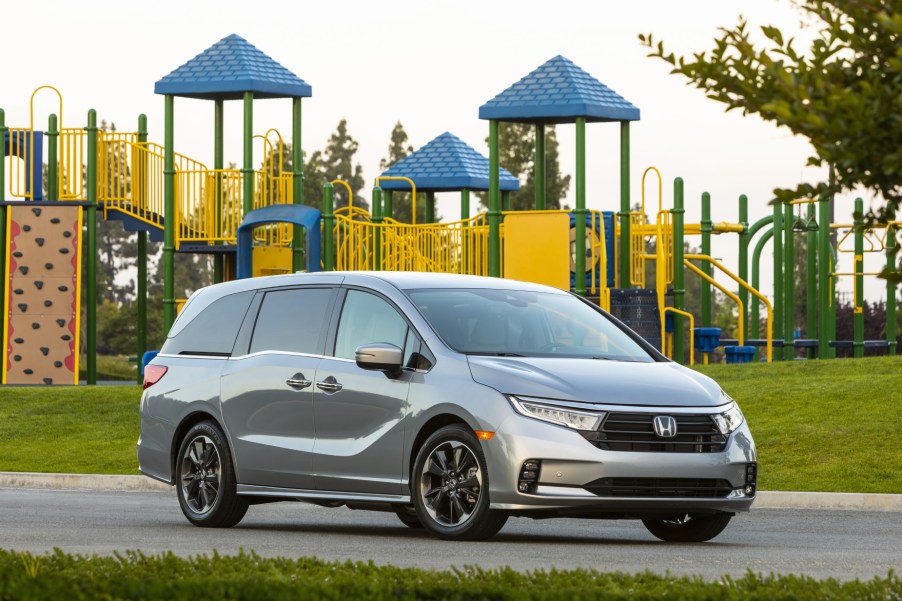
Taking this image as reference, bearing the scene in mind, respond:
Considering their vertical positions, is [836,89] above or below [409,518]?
above

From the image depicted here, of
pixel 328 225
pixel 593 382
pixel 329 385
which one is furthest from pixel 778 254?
pixel 593 382

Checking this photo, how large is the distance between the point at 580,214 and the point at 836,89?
2099cm

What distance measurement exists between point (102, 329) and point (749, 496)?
2583 inches

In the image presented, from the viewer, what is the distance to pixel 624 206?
27.2 meters

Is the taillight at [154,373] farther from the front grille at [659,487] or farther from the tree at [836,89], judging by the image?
the tree at [836,89]

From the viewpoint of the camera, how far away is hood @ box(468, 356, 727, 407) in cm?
1012

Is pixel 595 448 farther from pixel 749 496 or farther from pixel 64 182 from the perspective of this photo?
pixel 64 182

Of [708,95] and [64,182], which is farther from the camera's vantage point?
[64,182]

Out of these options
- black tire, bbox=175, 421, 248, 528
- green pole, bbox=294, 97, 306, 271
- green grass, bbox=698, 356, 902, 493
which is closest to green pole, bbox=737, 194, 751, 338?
green pole, bbox=294, 97, 306, 271

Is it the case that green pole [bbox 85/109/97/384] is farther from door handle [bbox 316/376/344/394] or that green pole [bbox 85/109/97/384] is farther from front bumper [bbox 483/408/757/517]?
front bumper [bbox 483/408/757/517]

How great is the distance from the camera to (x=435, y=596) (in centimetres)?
664

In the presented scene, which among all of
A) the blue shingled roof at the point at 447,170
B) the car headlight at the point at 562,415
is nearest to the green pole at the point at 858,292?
the blue shingled roof at the point at 447,170

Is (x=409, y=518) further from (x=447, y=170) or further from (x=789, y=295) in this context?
(x=447, y=170)

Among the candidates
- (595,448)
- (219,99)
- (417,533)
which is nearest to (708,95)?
(595,448)
